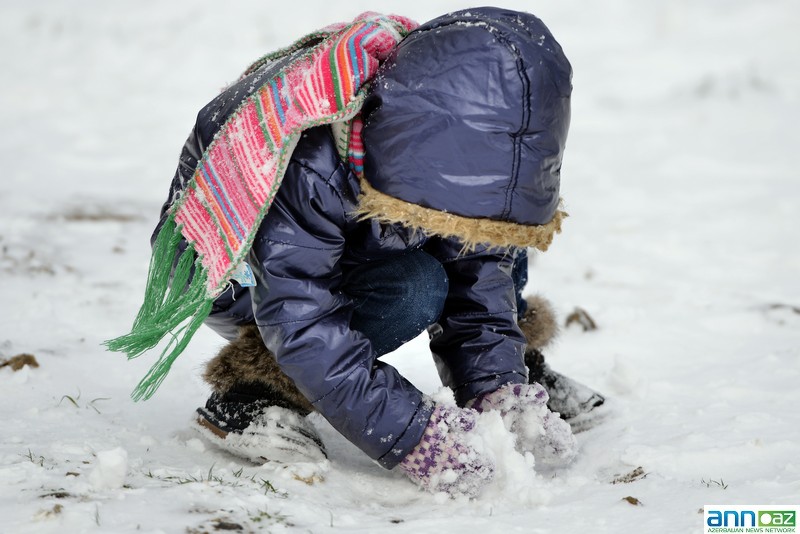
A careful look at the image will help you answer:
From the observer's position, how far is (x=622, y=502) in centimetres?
150

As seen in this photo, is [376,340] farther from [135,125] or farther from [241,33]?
[241,33]

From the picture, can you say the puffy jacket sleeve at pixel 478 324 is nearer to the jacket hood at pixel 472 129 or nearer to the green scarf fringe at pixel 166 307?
the jacket hood at pixel 472 129

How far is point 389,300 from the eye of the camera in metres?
1.83

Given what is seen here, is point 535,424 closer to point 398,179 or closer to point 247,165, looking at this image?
point 398,179

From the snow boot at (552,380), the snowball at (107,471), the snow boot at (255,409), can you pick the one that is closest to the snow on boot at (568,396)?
the snow boot at (552,380)

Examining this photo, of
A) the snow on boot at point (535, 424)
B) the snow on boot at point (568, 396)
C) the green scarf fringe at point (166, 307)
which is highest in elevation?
the green scarf fringe at point (166, 307)

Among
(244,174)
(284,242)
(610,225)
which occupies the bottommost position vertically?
(610,225)

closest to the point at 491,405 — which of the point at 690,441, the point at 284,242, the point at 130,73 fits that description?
the point at 690,441

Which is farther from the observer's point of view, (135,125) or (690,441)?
(135,125)

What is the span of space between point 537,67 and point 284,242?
0.53 meters

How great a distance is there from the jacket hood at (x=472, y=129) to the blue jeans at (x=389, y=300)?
12.0 inches

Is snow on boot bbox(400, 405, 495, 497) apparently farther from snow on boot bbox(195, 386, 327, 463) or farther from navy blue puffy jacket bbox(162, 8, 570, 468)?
snow on boot bbox(195, 386, 327, 463)

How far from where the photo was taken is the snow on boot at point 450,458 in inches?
60.9

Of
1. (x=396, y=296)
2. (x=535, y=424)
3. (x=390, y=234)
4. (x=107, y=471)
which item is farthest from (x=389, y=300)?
(x=107, y=471)
